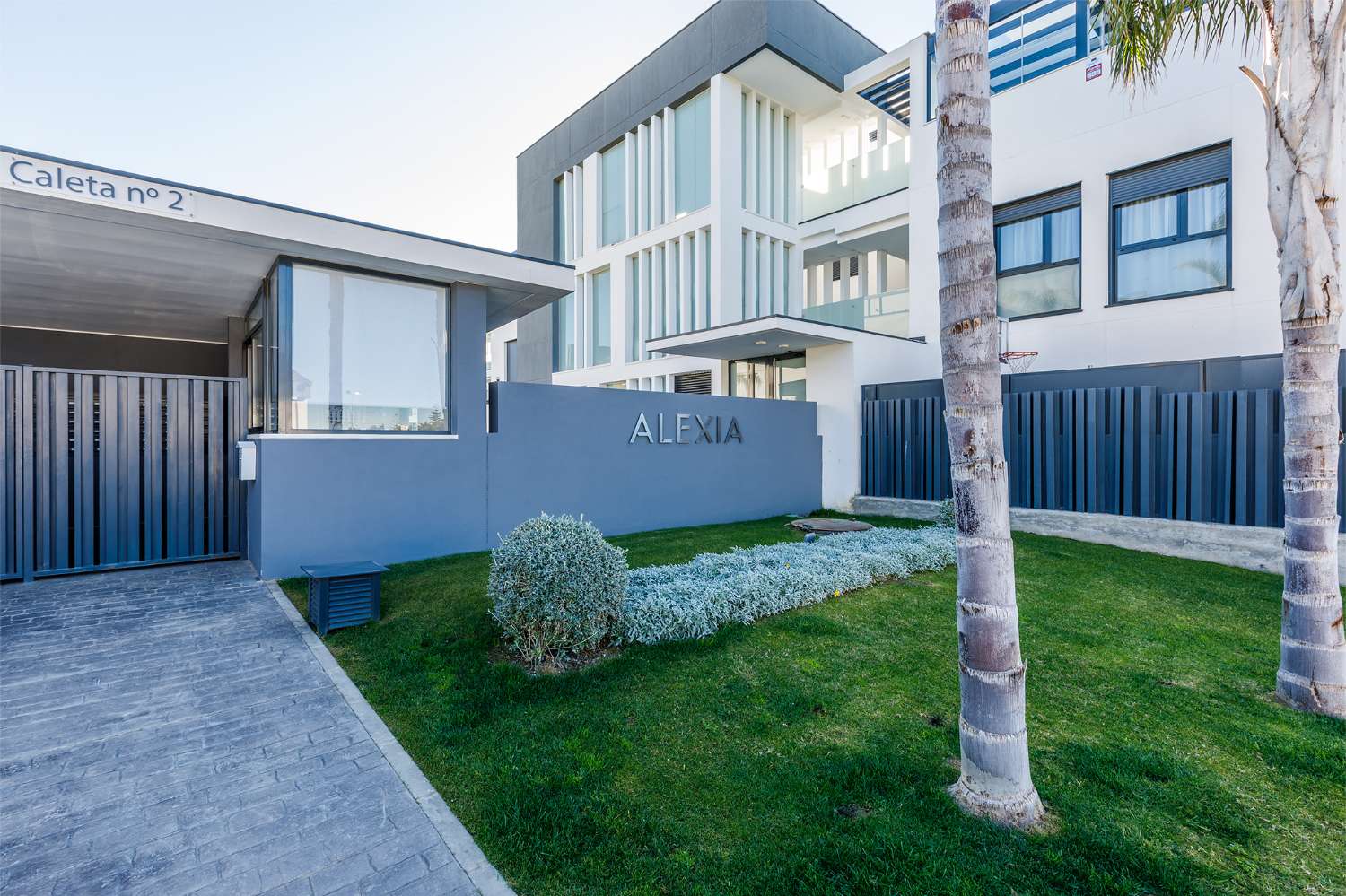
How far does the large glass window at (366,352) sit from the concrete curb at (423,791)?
368 cm

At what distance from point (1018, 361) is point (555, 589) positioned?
1163cm

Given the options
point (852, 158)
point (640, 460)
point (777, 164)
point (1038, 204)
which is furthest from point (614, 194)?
point (640, 460)

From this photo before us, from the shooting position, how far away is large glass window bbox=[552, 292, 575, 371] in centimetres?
2255

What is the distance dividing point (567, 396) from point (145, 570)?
230 inches

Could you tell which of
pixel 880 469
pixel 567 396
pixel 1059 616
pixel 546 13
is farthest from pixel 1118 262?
pixel 546 13

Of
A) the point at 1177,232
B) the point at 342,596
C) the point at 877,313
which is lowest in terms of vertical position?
the point at 342,596

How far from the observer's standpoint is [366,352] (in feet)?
26.0

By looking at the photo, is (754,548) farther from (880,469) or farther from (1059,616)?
(880,469)

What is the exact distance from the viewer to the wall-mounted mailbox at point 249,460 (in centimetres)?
727

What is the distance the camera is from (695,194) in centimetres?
1778

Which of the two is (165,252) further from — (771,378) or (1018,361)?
(1018,361)

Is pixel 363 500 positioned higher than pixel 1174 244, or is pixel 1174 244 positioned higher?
pixel 1174 244

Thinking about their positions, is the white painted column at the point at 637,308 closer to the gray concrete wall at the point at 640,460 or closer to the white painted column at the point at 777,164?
the white painted column at the point at 777,164

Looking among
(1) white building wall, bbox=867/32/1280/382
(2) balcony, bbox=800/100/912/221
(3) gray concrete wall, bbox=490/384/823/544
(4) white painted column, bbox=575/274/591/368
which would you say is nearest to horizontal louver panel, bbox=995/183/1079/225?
(1) white building wall, bbox=867/32/1280/382
